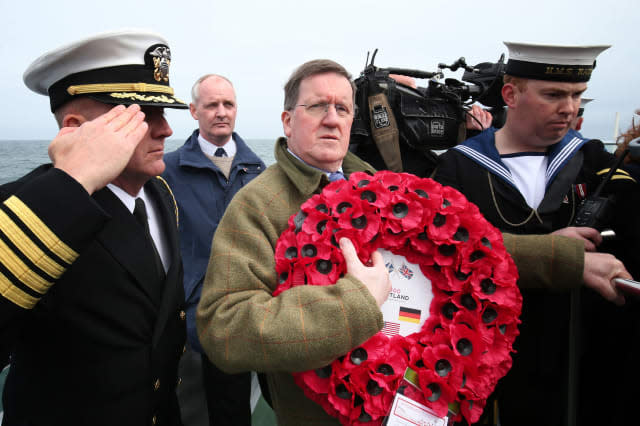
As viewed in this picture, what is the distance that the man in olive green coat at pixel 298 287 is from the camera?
1059 millimetres

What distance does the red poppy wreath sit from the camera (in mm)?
1116

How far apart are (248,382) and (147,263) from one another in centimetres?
182

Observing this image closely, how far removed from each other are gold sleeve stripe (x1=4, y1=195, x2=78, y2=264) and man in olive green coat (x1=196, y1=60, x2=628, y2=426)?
446mm

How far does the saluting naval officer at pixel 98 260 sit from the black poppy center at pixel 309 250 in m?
0.58

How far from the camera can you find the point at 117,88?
1.35 m

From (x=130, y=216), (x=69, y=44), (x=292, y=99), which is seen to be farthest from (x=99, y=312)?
(x=292, y=99)

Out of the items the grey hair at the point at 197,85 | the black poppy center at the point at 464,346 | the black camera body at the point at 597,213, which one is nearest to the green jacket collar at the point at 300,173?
the black poppy center at the point at 464,346

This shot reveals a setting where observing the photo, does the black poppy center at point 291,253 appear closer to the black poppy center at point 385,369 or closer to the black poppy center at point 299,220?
the black poppy center at point 299,220

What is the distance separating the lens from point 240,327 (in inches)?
43.2

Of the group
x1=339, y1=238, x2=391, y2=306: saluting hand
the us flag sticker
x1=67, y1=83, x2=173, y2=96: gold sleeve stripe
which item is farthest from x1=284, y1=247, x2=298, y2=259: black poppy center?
x1=67, y1=83, x2=173, y2=96: gold sleeve stripe

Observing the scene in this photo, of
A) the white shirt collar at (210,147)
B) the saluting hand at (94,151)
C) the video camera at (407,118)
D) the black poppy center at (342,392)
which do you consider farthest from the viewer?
the white shirt collar at (210,147)

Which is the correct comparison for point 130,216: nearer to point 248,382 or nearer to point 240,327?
point 240,327

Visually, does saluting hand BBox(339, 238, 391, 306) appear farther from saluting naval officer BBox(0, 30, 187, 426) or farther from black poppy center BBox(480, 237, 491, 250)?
saluting naval officer BBox(0, 30, 187, 426)

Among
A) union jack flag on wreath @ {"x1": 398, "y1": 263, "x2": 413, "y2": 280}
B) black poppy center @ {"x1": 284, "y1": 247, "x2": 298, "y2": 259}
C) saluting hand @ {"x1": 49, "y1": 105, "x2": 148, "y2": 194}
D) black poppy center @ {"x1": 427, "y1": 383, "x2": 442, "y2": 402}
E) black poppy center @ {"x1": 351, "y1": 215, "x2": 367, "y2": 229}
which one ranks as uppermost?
saluting hand @ {"x1": 49, "y1": 105, "x2": 148, "y2": 194}
